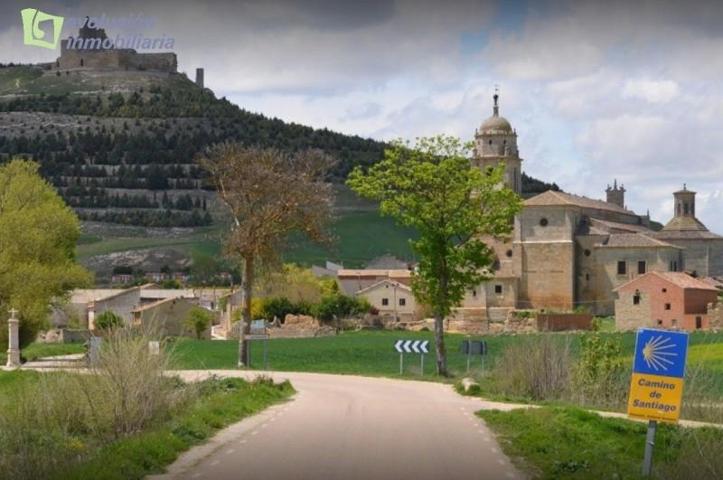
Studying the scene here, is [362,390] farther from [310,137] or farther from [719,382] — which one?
[310,137]

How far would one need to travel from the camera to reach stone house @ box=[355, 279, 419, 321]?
10419cm

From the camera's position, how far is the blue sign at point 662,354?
16.1 metres

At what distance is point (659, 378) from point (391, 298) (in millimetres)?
88520

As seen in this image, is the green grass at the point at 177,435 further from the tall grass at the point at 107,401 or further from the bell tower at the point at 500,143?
the bell tower at the point at 500,143

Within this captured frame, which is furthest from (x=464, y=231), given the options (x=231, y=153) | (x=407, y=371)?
(x=231, y=153)

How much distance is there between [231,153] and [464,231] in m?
8.21

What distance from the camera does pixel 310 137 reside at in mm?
198125

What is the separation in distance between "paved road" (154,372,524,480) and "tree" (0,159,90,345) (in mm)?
22450

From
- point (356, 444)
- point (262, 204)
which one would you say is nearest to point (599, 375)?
point (356, 444)

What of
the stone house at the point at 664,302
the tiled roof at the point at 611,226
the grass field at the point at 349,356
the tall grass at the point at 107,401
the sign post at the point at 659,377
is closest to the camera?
the sign post at the point at 659,377

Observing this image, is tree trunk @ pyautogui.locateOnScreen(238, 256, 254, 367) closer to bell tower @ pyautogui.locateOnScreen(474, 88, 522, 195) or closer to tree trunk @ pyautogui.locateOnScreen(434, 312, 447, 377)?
Result: tree trunk @ pyautogui.locateOnScreen(434, 312, 447, 377)

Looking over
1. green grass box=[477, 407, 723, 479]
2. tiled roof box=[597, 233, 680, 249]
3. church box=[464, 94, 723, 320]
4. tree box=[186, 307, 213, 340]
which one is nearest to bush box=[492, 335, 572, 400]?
green grass box=[477, 407, 723, 479]

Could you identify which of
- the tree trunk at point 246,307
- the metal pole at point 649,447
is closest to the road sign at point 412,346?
the tree trunk at point 246,307

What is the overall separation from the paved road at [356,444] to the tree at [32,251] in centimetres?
2245
